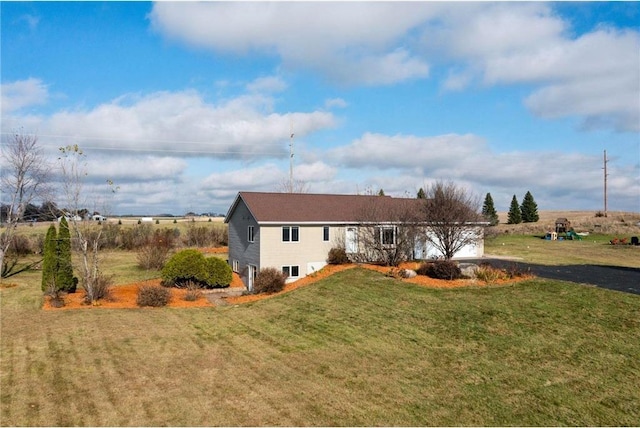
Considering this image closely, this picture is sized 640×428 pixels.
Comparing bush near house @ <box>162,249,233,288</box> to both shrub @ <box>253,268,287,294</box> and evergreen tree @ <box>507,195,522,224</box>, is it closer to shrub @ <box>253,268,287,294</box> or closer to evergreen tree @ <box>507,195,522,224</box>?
shrub @ <box>253,268,287,294</box>

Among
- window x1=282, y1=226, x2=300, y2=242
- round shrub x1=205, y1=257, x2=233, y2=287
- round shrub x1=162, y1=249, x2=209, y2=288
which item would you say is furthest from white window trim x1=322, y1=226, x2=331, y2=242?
round shrub x1=162, y1=249, x2=209, y2=288

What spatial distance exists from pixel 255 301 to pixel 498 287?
39.7 ft

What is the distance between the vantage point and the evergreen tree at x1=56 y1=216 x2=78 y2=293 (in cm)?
2416

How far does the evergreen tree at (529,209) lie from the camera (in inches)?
3063

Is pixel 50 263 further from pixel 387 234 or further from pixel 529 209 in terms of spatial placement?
pixel 529 209

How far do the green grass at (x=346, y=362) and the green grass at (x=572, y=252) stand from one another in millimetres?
15102

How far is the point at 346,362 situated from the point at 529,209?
7491cm

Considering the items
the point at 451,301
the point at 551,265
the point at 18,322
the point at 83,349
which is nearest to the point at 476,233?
the point at 551,265

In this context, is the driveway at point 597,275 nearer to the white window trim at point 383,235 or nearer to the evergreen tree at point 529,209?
the white window trim at point 383,235

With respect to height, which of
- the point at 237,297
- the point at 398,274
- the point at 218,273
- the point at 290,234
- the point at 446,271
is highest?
the point at 290,234

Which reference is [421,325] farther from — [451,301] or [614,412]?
[614,412]

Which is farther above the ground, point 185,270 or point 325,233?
point 325,233

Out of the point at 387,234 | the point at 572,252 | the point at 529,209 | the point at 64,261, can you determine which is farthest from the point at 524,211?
the point at 64,261

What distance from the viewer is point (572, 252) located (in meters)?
38.7
